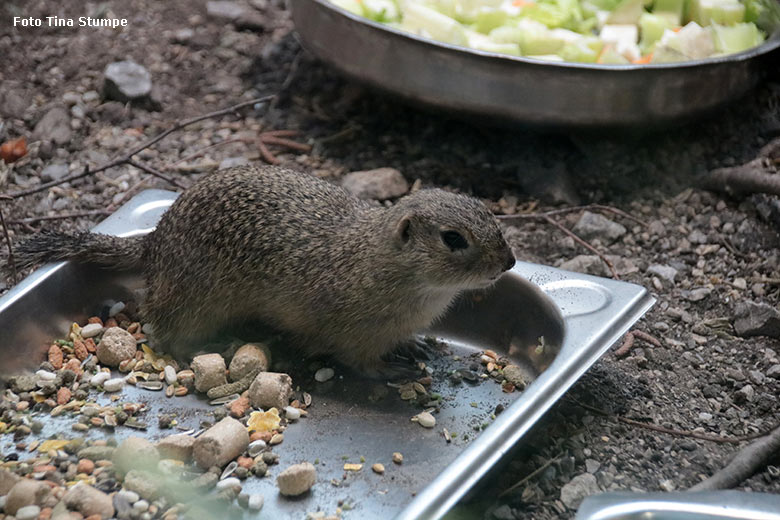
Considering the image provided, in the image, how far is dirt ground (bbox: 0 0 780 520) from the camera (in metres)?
3.15

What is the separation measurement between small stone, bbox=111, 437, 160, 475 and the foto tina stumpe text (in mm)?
4019

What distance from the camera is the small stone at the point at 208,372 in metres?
3.34

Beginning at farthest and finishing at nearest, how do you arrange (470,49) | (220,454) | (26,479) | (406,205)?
(470,49) < (406,205) < (220,454) < (26,479)

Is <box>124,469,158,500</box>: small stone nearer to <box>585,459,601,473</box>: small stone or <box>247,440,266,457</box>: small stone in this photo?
<box>247,440,266,457</box>: small stone

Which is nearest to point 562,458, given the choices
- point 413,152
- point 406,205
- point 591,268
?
point 406,205

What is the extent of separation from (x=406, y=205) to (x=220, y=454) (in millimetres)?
1078

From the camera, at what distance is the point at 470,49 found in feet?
14.5

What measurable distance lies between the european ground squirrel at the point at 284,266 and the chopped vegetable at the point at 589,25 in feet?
5.97

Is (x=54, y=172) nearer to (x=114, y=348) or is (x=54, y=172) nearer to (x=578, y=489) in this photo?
(x=114, y=348)

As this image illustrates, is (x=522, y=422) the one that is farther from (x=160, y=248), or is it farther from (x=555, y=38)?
(x=555, y=38)

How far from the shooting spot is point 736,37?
5059mm

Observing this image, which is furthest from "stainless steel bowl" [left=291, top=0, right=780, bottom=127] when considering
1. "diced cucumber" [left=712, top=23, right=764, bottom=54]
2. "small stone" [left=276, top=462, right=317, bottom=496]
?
"small stone" [left=276, top=462, right=317, bottom=496]

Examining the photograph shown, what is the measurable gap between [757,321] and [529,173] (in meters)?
1.54

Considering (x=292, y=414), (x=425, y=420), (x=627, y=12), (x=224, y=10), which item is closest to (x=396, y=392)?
(x=425, y=420)
